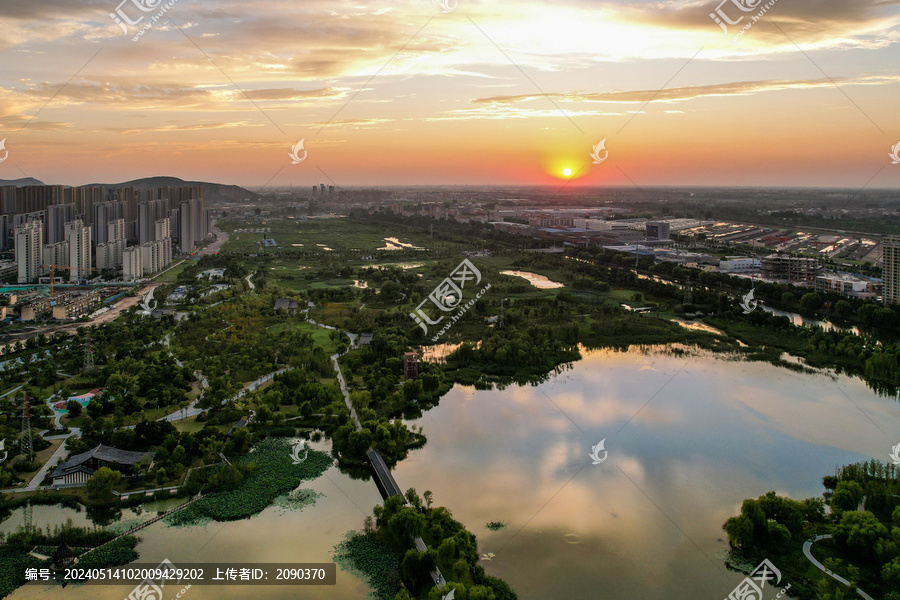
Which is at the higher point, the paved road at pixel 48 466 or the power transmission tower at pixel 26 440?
the power transmission tower at pixel 26 440

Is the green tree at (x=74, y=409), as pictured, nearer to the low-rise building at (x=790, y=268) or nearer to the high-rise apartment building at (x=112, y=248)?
the high-rise apartment building at (x=112, y=248)

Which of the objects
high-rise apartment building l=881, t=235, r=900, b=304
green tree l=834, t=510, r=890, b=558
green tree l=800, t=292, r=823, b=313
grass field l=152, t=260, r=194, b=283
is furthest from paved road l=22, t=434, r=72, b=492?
high-rise apartment building l=881, t=235, r=900, b=304

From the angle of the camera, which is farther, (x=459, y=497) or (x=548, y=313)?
(x=548, y=313)

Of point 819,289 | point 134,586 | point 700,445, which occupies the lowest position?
point 134,586

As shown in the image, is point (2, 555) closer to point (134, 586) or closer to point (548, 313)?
point (134, 586)

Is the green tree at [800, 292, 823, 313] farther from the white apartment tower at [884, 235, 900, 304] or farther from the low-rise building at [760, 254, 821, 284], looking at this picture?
the low-rise building at [760, 254, 821, 284]

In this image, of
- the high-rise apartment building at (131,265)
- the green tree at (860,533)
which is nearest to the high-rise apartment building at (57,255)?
the high-rise apartment building at (131,265)

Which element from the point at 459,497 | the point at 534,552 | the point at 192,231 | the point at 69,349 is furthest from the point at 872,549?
the point at 192,231
